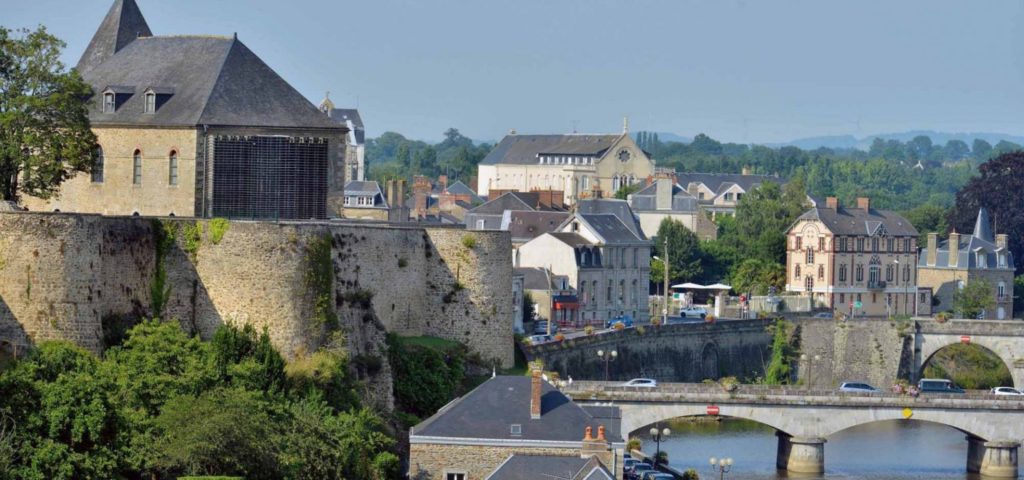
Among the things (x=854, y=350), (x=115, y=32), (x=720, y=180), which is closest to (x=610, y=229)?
(x=854, y=350)

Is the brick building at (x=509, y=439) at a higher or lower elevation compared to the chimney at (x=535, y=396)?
lower

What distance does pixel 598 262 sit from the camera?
99625 millimetres

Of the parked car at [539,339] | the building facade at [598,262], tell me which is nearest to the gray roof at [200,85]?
the parked car at [539,339]

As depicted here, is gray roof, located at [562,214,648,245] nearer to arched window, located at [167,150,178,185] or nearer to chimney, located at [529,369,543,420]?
arched window, located at [167,150,178,185]

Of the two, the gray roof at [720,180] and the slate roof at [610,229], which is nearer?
the slate roof at [610,229]

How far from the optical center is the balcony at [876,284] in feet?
367

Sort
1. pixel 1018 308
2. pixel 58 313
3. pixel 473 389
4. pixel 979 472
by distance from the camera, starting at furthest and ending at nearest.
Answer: pixel 1018 308, pixel 979 472, pixel 473 389, pixel 58 313

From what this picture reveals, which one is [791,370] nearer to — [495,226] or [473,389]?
[495,226]

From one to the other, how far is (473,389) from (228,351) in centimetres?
761

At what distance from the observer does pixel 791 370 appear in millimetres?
95875

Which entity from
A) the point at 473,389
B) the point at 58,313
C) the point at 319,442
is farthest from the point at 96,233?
the point at 473,389

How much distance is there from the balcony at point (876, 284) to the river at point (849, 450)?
81.2 ft

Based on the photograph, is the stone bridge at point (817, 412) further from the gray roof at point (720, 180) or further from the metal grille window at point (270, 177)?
the gray roof at point (720, 180)

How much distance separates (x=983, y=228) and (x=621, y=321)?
3638 centimetres
